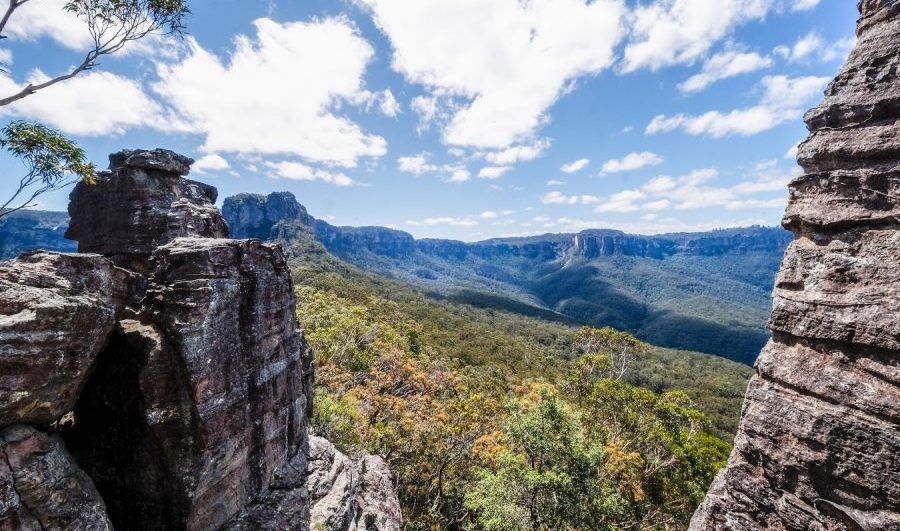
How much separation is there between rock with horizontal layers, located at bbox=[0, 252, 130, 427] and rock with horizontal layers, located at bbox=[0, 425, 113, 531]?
0.47 m

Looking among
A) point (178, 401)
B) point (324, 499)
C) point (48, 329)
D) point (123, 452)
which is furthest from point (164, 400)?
point (324, 499)

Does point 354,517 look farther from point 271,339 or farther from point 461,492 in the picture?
point 461,492

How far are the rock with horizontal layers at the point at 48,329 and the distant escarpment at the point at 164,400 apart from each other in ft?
0.08

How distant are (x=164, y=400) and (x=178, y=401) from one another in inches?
12.5

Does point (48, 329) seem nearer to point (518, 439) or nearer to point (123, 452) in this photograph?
point (123, 452)

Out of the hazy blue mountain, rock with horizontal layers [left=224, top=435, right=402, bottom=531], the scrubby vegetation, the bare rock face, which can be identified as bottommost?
the scrubby vegetation

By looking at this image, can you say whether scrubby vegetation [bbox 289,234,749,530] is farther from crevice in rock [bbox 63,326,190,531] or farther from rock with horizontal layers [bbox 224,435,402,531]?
crevice in rock [bbox 63,326,190,531]

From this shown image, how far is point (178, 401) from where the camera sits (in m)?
10.3

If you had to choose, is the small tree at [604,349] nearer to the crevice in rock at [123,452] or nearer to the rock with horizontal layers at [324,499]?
the rock with horizontal layers at [324,499]

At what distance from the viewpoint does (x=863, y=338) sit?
7.75 metres

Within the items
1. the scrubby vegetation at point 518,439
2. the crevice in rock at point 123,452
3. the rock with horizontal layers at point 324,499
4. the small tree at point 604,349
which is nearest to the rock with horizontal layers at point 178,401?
the crevice in rock at point 123,452

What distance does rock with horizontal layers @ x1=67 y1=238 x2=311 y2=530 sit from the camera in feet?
33.2

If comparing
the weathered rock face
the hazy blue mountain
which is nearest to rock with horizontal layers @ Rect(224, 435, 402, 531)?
the weathered rock face

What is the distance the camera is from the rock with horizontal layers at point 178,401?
1012 cm
